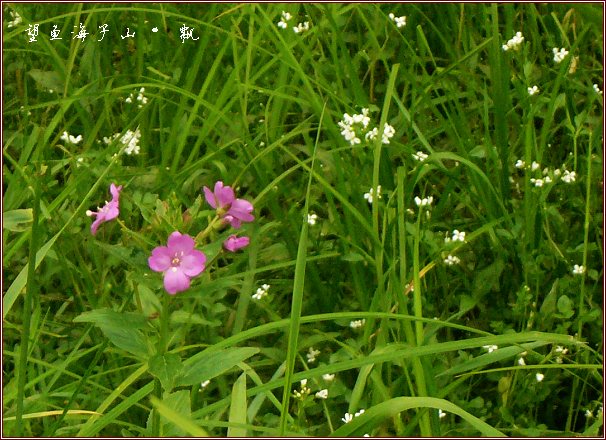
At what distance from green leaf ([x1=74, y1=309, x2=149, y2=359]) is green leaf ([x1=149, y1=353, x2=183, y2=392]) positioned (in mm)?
54

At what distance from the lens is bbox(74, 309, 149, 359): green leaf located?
121 centimetres

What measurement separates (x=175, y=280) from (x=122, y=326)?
6.2 inches

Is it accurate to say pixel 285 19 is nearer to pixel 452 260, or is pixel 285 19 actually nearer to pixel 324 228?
pixel 324 228

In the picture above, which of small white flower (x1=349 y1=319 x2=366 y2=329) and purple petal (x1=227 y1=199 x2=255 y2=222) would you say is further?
small white flower (x1=349 y1=319 x2=366 y2=329)

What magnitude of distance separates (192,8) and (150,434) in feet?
4.56

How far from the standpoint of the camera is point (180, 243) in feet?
3.73

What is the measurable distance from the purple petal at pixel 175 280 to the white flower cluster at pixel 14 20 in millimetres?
1424

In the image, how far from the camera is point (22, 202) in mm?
1994

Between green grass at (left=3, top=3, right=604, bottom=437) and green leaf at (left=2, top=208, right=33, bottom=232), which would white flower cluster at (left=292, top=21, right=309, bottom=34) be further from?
green leaf at (left=2, top=208, right=33, bottom=232)

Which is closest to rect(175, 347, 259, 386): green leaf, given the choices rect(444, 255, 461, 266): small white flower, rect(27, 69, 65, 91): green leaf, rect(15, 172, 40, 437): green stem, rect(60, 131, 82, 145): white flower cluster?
rect(15, 172, 40, 437): green stem

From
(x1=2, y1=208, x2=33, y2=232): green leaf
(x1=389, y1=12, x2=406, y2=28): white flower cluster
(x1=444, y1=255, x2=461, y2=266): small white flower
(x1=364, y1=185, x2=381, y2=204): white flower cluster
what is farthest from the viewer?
(x1=389, y1=12, x2=406, y2=28): white flower cluster

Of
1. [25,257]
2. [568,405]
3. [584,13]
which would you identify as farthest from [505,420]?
[25,257]

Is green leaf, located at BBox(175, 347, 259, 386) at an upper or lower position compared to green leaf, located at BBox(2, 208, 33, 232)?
lower

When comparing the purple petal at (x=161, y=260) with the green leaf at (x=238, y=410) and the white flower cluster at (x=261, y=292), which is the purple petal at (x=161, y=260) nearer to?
the green leaf at (x=238, y=410)
